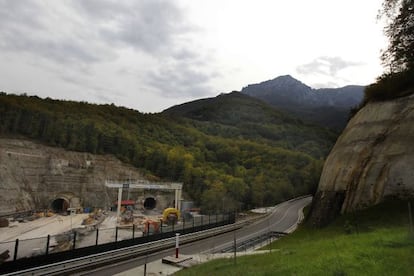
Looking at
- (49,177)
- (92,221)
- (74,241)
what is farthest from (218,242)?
(49,177)

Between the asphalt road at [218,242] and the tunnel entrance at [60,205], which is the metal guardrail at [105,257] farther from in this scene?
the tunnel entrance at [60,205]

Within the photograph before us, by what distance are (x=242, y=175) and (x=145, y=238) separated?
66.7 m

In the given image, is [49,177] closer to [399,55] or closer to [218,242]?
[218,242]

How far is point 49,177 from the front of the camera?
73750mm

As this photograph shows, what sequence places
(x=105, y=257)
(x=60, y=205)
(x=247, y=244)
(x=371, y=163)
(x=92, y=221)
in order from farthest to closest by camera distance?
(x=60, y=205), (x=92, y=221), (x=247, y=244), (x=105, y=257), (x=371, y=163)

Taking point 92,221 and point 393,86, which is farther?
point 92,221

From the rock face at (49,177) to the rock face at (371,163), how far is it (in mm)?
64864

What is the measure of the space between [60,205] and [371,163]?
251 feet

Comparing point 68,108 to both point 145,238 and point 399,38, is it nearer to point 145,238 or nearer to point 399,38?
point 145,238

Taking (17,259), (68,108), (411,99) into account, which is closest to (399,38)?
(411,99)

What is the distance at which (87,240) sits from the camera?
19031 millimetres

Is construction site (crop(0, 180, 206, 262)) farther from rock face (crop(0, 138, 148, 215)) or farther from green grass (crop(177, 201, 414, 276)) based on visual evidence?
green grass (crop(177, 201, 414, 276))

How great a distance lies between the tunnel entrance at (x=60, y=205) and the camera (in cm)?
7300

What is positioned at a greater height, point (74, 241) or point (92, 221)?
point (74, 241)
